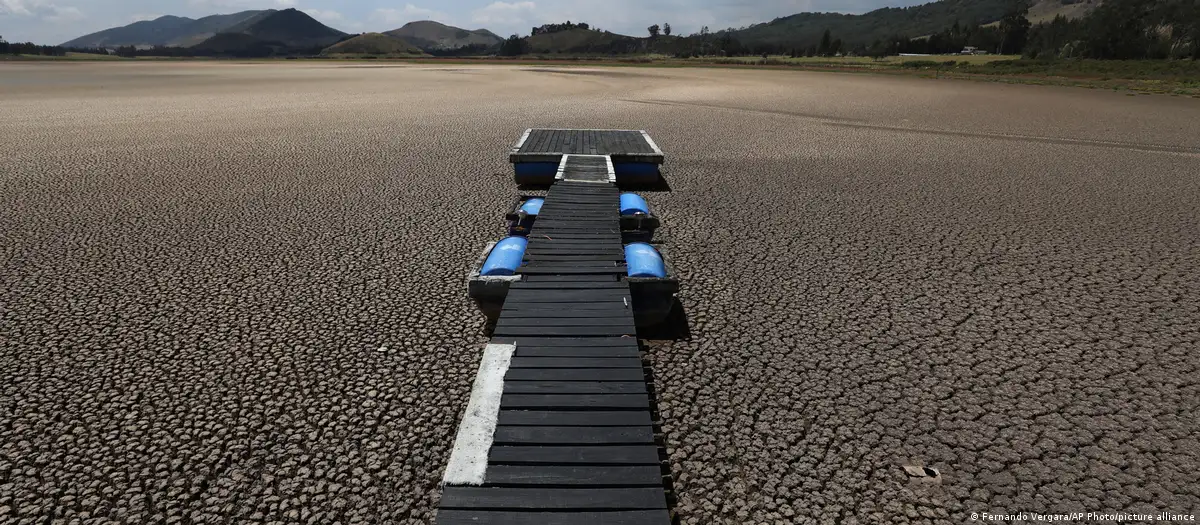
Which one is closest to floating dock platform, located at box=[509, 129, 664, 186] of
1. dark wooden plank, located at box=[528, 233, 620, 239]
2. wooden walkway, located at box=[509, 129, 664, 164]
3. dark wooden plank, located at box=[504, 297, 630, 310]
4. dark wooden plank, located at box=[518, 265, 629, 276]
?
wooden walkway, located at box=[509, 129, 664, 164]

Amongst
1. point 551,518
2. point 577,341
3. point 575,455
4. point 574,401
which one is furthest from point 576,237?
point 551,518

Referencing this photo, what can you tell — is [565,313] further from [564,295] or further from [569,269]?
[569,269]

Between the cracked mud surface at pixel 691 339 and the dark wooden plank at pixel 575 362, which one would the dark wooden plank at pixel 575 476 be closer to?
the cracked mud surface at pixel 691 339

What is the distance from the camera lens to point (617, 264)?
7.23m

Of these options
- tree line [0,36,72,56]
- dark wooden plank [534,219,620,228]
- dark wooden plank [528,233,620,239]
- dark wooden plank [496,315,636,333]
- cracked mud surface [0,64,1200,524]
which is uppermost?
tree line [0,36,72,56]

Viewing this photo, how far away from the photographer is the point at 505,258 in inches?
280

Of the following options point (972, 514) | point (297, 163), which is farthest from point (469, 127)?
point (972, 514)

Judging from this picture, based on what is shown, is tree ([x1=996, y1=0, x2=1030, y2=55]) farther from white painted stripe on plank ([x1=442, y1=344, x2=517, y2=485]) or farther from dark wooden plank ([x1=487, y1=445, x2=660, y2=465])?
dark wooden plank ([x1=487, y1=445, x2=660, y2=465])

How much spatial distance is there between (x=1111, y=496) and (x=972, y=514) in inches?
41.3

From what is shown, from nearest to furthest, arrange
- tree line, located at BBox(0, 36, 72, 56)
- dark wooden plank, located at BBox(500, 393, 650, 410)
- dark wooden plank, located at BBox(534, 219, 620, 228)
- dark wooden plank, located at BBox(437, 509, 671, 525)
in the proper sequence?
dark wooden plank, located at BBox(437, 509, 671, 525) < dark wooden plank, located at BBox(500, 393, 650, 410) < dark wooden plank, located at BBox(534, 219, 620, 228) < tree line, located at BBox(0, 36, 72, 56)

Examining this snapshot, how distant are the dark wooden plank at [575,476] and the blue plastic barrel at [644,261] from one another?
3.02 meters

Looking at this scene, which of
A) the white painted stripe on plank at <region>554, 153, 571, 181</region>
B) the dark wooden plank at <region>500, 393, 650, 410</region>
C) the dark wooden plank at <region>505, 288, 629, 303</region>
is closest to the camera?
the dark wooden plank at <region>500, 393, 650, 410</region>

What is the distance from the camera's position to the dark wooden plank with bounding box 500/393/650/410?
456 centimetres

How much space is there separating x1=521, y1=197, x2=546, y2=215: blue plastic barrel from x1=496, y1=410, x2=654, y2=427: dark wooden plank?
5220mm
